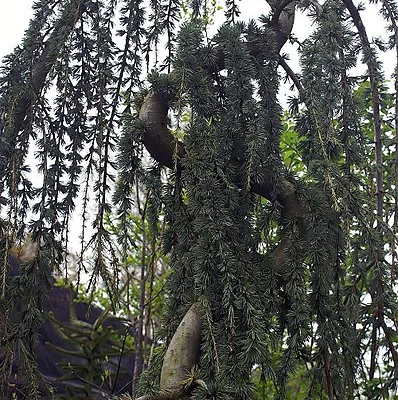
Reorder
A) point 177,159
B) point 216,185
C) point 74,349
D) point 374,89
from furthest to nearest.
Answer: point 74,349 → point 374,89 → point 177,159 → point 216,185

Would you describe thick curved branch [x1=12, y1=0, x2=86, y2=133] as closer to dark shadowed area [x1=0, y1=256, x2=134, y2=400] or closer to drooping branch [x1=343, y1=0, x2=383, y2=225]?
drooping branch [x1=343, y1=0, x2=383, y2=225]

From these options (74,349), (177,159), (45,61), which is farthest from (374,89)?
(74,349)

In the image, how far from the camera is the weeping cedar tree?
143 cm

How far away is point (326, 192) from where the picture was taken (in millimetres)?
1527

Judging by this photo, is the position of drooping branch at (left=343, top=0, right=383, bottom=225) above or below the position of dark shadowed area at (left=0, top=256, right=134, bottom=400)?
above

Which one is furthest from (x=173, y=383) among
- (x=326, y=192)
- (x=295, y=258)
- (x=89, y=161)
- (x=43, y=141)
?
(x=43, y=141)

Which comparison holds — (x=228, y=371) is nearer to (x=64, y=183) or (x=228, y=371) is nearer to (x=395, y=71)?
(x=64, y=183)

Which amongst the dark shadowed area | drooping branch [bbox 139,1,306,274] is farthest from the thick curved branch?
the dark shadowed area

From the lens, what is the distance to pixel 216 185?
1.49 m

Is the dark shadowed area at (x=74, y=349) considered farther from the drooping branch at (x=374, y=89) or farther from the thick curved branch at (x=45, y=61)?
the drooping branch at (x=374, y=89)

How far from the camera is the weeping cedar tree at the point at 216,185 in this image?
1.43 m

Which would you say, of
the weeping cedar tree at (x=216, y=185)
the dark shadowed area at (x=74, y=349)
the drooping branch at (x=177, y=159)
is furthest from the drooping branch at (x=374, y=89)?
the dark shadowed area at (x=74, y=349)

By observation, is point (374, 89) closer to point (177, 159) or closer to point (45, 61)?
point (177, 159)

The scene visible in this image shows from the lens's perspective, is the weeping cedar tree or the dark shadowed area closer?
the weeping cedar tree
